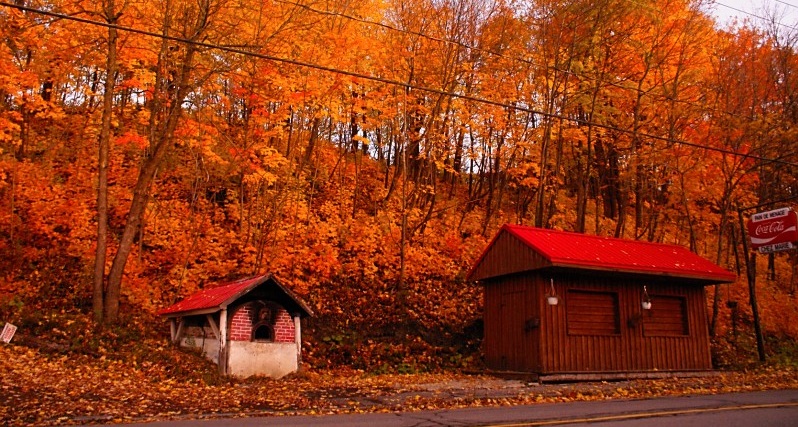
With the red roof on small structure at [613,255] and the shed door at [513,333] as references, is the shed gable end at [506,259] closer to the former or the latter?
the red roof on small structure at [613,255]

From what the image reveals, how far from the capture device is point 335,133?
90.6ft

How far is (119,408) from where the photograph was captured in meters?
9.67

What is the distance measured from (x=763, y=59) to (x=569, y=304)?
13.3m

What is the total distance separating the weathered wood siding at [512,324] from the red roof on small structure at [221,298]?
19.2 feet

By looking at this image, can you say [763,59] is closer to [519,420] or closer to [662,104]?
[662,104]

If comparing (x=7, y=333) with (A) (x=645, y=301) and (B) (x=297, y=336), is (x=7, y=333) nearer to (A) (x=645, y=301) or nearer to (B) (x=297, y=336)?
(B) (x=297, y=336)

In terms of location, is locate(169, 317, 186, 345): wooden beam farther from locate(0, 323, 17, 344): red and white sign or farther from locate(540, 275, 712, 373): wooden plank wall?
locate(540, 275, 712, 373): wooden plank wall

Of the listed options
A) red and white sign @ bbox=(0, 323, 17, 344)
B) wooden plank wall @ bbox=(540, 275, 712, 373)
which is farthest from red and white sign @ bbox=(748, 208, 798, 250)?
red and white sign @ bbox=(0, 323, 17, 344)

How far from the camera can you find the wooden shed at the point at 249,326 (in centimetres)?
1409

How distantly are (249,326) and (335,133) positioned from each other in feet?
47.8

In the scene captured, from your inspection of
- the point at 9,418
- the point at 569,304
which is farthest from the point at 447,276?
the point at 9,418

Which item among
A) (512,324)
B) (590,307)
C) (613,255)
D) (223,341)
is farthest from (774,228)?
(223,341)

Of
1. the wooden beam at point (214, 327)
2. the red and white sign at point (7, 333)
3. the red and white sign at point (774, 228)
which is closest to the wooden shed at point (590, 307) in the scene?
the red and white sign at point (774, 228)

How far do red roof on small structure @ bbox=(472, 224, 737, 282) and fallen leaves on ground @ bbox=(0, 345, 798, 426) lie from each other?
3060 millimetres
